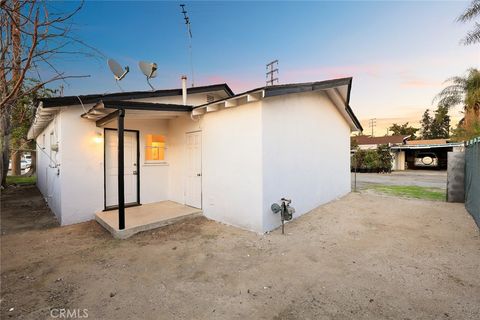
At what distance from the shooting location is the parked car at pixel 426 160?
1142 inches

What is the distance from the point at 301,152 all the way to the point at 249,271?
3.99 m

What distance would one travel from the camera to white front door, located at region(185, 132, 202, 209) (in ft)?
23.1

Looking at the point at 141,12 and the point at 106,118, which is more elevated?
the point at 141,12

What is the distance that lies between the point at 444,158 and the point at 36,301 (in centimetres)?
3727

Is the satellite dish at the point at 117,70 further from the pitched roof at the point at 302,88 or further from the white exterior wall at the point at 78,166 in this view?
the pitched roof at the point at 302,88

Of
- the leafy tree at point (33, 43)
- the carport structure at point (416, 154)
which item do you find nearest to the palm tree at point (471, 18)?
the leafy tree at point (33, 43)

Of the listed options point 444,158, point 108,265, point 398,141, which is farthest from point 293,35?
point 444,158

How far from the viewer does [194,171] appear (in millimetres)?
7285

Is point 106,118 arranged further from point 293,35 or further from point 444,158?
point 444,158

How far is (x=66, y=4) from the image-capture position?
84.3 inches

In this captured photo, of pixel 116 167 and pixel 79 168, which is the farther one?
pixel 116 167

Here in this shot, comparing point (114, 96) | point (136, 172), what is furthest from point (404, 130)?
point (114, 96)

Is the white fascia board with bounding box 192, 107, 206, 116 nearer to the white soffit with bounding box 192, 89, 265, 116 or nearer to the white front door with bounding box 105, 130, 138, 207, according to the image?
the white soffit with bounding box 192, 89, 265, 116

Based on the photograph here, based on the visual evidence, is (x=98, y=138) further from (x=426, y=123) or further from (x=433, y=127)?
(x=426, y=123)
